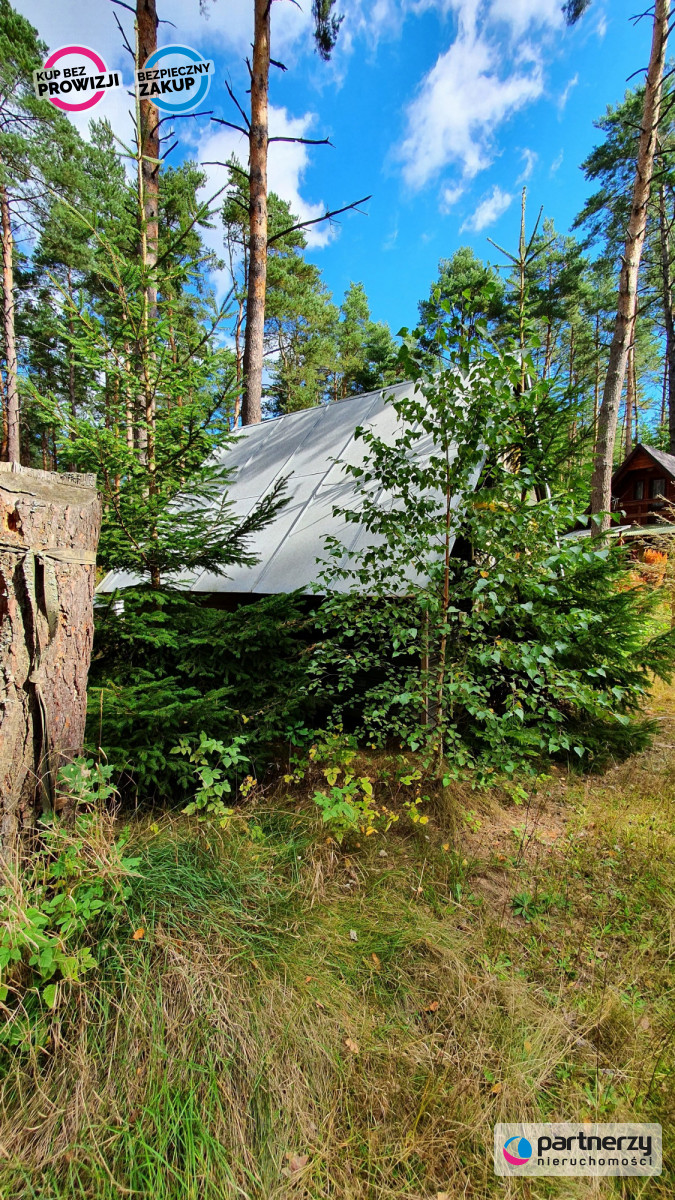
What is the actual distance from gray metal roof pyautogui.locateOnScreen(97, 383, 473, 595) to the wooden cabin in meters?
13.0

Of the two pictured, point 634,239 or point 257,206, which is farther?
point 257,206

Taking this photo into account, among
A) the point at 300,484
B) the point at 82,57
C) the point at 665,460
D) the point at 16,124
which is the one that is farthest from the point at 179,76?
the point at 665,460

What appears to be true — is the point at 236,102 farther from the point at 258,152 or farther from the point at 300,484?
the point at 300,484

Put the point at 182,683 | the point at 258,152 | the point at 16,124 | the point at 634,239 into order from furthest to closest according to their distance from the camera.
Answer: the point at 16,124 < the point at 258,152 < the point at 634,239 < the point at 182,683

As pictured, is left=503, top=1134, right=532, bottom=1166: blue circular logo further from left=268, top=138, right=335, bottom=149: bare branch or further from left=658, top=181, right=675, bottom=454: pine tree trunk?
left=658, top=181, right=675, bottom=454: pine tree trunk

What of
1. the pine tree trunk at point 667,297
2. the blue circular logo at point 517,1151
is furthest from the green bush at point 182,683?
the pine tree trunk at point 667,297

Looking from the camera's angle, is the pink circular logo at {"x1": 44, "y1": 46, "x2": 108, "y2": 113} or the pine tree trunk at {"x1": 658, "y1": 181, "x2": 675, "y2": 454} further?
the pine tree trunk at {"x1": 658, "y1": 181, "x2": 675, "y2": 454}

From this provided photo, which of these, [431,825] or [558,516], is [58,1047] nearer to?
[431,825]

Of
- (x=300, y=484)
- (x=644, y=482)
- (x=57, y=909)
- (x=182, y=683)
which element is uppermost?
(x=644, y=482)

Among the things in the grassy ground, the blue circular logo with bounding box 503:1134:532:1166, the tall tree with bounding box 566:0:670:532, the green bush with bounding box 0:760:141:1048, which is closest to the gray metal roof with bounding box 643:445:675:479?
the tall tree with bounding box 566:0:670:532

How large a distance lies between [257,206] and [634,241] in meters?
5.52

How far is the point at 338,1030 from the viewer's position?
1412 millimetres

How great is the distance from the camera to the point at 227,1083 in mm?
1244

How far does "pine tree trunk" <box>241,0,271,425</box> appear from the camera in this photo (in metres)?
6.75
